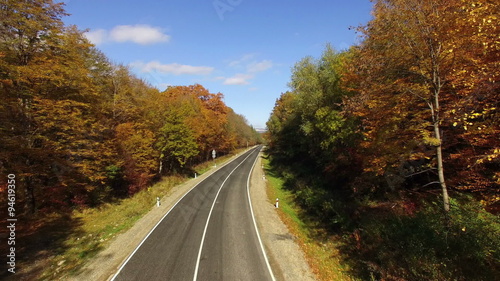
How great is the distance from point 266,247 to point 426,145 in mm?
10178

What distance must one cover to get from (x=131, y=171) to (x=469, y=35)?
86.0 feet

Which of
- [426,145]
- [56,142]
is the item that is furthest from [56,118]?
[426,145]

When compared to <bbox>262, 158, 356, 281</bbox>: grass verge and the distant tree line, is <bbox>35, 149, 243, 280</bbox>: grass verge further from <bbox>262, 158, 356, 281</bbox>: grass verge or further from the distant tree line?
<bbox>262, 158, 356, 281</bbox>: grass verge

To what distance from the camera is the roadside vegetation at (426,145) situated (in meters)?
7.70

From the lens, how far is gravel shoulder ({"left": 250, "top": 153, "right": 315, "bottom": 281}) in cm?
1012

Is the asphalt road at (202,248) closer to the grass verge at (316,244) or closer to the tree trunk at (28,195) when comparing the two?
the grass verge at (316,244)

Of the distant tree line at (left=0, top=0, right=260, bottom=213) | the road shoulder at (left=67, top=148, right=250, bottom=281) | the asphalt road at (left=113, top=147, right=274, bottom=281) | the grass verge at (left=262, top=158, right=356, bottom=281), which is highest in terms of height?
the distant tree line at (left=0, top=0, right=260, bottom=213)

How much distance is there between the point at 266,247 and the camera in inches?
487

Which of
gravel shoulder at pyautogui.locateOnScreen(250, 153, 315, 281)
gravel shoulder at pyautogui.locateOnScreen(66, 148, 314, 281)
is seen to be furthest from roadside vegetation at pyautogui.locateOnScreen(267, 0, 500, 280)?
gravel shoulder at pyautogui.locateOnScreen(66, 148, 314, 281)

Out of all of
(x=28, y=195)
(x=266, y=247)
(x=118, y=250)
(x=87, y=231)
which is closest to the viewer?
(x=118, y=250)

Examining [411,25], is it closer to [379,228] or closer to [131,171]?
[379,228]

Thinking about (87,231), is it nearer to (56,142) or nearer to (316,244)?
(56,142)

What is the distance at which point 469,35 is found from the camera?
7.47 metres

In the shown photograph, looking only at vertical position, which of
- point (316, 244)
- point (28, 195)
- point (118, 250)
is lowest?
point (316, 244)
